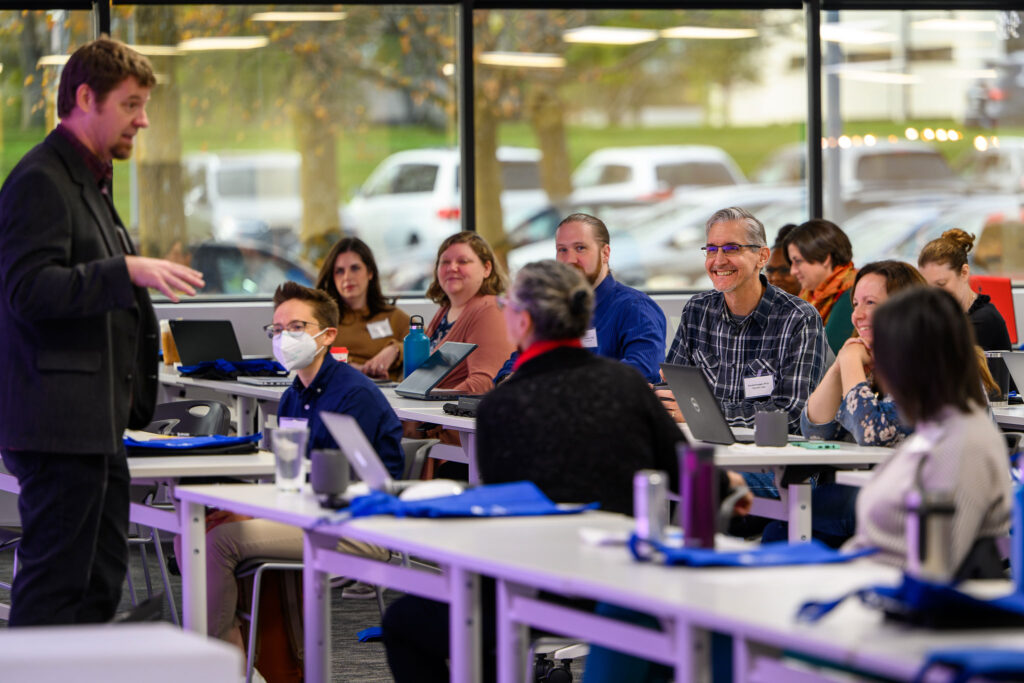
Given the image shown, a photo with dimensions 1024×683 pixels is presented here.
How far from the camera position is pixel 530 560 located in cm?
249

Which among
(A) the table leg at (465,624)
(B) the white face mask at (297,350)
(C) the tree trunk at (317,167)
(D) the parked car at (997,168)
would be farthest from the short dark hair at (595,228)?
(D) the parked car at (997,168)

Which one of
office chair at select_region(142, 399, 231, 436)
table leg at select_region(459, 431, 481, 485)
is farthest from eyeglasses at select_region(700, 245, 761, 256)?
office chair at select_region(142, 399, 231, 436)

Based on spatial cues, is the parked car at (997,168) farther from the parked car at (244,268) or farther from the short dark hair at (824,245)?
the parked car at (244,268)

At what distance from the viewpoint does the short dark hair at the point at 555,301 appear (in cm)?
317

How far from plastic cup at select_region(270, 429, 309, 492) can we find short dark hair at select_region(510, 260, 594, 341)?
0.61 metres

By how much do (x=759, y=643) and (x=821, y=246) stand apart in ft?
15.3

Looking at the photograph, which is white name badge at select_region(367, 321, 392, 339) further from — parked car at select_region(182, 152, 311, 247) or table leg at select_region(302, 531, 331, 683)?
table leg at select_region(302, 531, 331, 683)

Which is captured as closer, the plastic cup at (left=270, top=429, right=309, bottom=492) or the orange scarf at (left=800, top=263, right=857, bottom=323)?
the plastic cup at (left=270, top=429, right=309, bottom=492)

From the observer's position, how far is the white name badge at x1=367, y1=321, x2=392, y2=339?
6.92 metres

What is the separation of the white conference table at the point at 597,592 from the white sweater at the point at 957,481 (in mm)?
100

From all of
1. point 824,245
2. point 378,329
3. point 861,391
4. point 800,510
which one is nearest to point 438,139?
point 378,329

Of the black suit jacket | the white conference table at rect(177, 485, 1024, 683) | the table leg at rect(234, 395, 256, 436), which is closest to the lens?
the white conference table at rect(177, 485, 1024, 683)

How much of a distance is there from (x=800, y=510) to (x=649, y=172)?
5.36 meters

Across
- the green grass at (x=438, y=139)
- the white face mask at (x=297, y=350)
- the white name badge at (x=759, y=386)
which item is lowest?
the white name badge at (x=759, y=386)
